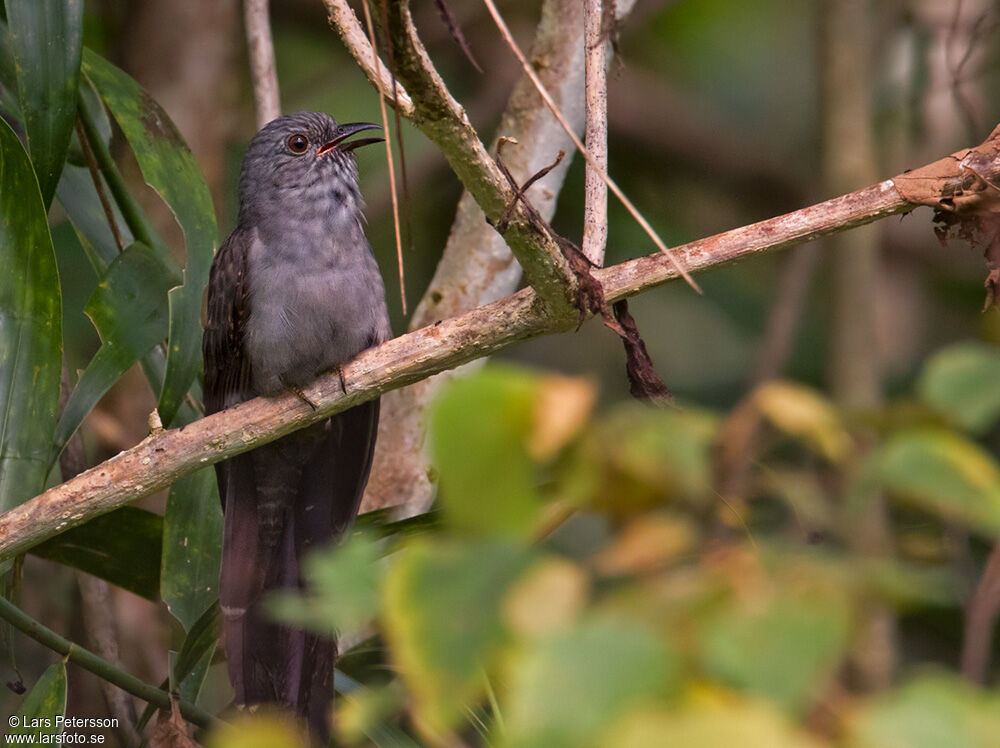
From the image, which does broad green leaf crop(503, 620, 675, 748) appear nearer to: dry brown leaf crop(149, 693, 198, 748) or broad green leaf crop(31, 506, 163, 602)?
dry brown leaf crop(149, 693, 198, 748)

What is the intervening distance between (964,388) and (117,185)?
300 cm

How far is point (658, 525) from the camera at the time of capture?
840 millimetres

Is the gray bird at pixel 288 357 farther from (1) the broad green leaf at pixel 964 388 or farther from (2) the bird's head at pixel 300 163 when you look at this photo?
(1) the broad green leaf at pixel 964 388

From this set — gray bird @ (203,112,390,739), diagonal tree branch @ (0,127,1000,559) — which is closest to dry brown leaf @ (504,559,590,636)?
diagonal tree branch @ (0,127,1000,559)

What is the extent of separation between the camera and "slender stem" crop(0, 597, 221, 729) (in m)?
2.75

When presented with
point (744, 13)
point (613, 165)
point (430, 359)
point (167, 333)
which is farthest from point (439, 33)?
point (430, 359)

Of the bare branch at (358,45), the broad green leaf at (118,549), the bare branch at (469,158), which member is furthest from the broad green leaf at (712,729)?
the broad green leaf at (118,549)

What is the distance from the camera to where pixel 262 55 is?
4000 mm

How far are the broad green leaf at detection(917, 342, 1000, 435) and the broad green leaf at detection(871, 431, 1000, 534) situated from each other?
24mm

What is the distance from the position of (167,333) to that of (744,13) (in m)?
5.07

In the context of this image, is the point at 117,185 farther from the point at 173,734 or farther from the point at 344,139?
the point at 173,734

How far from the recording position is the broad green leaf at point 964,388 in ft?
2.52

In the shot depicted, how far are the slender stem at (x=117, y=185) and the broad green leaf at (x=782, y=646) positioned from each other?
2.88m

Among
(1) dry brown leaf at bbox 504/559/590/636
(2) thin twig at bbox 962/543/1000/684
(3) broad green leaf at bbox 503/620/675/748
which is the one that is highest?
(1) dry brown leaf at bbox 504/559/590/636
